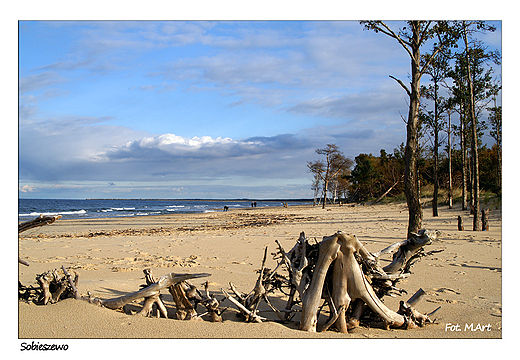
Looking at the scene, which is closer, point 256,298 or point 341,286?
point 341,286

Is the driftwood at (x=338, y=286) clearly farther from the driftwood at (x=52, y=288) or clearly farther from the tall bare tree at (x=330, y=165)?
the tall bare tree at (x=330, y=165)

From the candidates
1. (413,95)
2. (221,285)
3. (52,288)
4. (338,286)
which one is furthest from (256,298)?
(413,95)

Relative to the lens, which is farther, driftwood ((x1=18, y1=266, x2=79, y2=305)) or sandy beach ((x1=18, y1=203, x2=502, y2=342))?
driftwood ((x1=18, y1=266, x2=79, y2=305))

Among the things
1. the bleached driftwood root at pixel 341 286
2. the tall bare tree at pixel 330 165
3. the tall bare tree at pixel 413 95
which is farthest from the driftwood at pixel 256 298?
the tall bare tree at pixel 330 165

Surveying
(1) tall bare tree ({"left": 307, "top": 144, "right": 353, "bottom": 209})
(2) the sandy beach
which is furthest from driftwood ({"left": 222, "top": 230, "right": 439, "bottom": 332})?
(1) tall bare tree ({"left": 307, "top": 144, "right": 353, "bottom": 209})

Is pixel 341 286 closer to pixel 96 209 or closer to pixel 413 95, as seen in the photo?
pixel 413 95

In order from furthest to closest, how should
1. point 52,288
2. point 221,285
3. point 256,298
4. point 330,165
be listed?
point 330,165
point 221,285
point 52,288
point 256,298

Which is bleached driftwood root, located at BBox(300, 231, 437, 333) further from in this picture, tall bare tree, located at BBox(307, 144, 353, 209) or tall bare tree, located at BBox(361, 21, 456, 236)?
tall bare tree, located at BBox(307, 144, 353, 209)

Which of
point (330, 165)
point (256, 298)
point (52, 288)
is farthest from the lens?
point (330, 165)

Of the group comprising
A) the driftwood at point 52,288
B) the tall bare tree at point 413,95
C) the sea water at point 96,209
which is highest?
the tall bare tree at point 413,95

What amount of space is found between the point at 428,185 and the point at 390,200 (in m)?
4.69

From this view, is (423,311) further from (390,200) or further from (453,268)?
(390,200)

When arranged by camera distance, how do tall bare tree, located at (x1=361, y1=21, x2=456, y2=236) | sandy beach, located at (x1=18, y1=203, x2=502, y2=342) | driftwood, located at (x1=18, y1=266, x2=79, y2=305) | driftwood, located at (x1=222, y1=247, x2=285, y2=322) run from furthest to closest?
1. tall bare tree, located at (x1=361, y1=21, x2=456, y2=236)
2. driftwood, located at (x1=18, y1=266, x2=79, y2=305)
3. driftwood, located at (x1=222, y1=247, x2=285, y2=322)
4. sandy beach, located at (x1=18, y1=203, x2=502, y2=342)

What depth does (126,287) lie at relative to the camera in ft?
18.4
